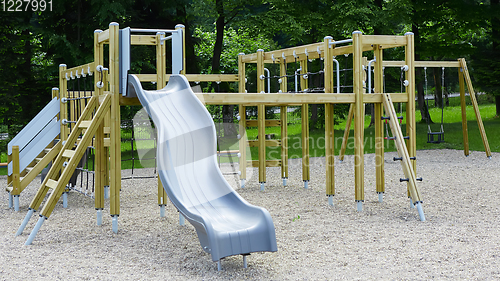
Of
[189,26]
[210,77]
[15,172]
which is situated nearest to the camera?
[15,172]

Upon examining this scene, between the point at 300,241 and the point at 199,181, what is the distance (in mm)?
1334

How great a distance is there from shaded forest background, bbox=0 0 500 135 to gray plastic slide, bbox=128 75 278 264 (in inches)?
342

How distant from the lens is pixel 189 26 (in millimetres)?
17750

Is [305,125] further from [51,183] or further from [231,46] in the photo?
[231,46]

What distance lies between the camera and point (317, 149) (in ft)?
52.4

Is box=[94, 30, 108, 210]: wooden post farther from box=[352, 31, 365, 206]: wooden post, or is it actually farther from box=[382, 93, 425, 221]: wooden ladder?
box=[382, 93, 425, 221]: wooden ladder

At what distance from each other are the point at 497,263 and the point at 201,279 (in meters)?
2.71

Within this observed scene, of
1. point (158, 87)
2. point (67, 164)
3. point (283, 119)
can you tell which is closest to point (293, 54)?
point (283, 119)

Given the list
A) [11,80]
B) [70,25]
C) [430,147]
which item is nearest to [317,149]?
[430,147]

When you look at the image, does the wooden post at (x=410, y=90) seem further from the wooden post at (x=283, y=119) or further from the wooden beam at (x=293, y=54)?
the wooden post at (x=283, y=119)

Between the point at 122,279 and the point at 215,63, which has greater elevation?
the point at 215,63

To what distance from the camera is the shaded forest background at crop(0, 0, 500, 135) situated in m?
14.0

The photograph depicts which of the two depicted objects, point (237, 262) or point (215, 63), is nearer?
point (237, 262)

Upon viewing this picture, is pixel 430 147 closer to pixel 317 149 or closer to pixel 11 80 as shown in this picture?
pixel 317 149
